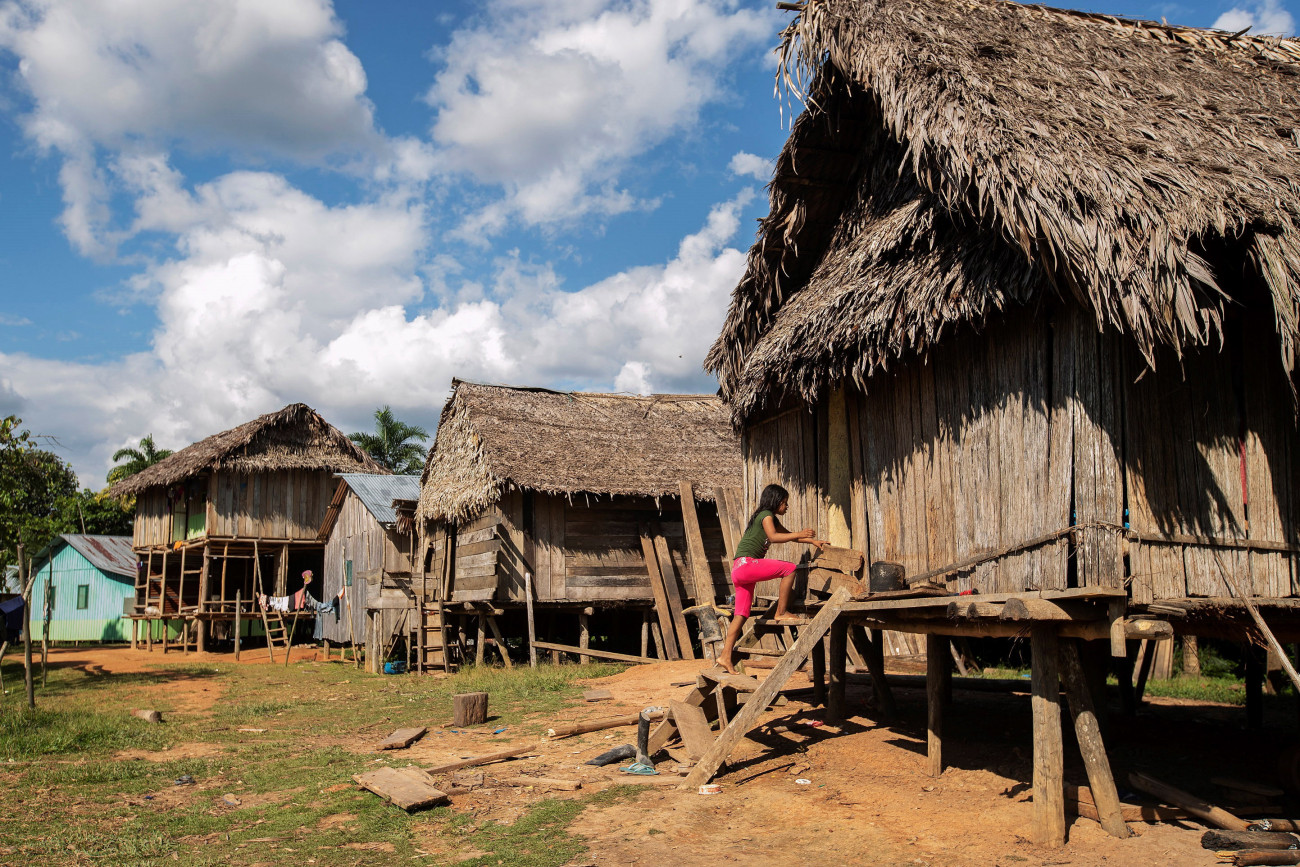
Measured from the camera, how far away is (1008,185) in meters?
5.82

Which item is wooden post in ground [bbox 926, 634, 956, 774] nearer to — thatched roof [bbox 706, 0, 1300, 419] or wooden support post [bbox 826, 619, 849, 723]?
wooden support post [bbox 826, 619, 849, 723]

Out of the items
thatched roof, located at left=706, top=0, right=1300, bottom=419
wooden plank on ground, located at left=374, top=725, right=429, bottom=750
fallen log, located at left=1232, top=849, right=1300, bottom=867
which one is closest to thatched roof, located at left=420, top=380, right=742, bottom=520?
wooden plank on ground, located at left=374, top=725, right=429, bottom=750

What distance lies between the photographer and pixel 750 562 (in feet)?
26.0

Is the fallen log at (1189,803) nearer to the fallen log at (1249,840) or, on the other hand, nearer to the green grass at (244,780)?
the fallen log at (1249,840)

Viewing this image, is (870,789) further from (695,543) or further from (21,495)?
(21,495)

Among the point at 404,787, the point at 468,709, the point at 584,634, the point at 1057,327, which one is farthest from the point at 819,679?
the point at 584,634

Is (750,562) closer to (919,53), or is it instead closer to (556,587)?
(919,53)

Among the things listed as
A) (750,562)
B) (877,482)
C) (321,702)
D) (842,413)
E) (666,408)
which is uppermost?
(666,408)

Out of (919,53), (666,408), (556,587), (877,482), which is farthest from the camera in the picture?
(666,408)

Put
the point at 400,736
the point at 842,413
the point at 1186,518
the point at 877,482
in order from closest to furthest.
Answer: the point at 1186,518, the point at 877,482, the point at 842,413, the point at 400,736

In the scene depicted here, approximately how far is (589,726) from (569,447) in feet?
26.8

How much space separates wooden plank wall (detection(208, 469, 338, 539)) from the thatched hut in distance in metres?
9.09

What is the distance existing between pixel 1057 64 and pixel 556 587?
39.4 ft

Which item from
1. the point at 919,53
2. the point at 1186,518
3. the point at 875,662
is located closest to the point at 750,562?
the point at 875,662
